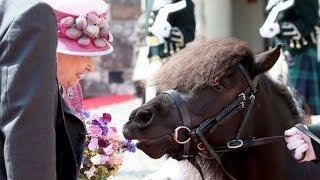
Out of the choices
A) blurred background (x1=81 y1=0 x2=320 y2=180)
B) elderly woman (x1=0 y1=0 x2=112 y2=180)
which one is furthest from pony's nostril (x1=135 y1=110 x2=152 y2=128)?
blurred background (x1=81 y1=0 x2=320 y2=180)

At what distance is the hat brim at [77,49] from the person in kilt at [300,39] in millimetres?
3373

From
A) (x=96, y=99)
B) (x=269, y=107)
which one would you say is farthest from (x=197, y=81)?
(x=96, y=99)

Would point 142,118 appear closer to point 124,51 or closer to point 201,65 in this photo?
point 201,65

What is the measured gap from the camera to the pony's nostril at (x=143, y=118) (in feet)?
7.01

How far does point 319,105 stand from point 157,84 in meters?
3.80

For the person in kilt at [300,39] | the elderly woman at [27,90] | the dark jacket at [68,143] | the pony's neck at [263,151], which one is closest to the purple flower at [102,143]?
the pony's neck at [263,151]

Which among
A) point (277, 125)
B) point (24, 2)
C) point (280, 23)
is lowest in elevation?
point (280, 23)

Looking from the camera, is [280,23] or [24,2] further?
[280,23]

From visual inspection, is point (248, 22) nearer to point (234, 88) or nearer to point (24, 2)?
point (234, 88)

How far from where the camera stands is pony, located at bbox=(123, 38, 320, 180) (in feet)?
7.19

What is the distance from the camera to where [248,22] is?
13258mm

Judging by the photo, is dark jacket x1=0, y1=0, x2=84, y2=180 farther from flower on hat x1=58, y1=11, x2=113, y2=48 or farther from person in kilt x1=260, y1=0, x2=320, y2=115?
person in kilt x1=260, y1=0, x2=320, y2=115

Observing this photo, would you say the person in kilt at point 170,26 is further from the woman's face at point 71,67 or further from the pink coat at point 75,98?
the woman's face at point 71,67

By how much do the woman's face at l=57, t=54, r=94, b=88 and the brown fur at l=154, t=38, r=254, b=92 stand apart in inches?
11.0
